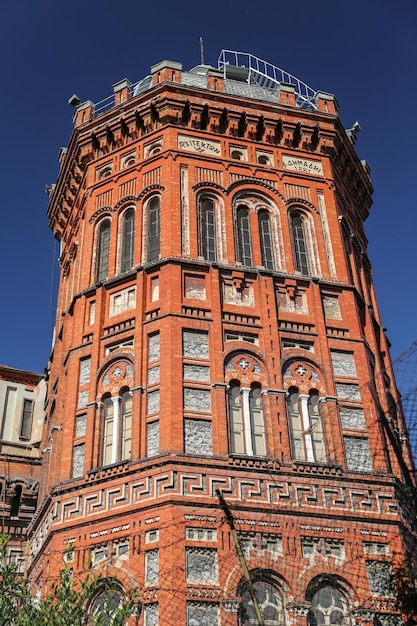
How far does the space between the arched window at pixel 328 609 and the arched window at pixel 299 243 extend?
912 cm

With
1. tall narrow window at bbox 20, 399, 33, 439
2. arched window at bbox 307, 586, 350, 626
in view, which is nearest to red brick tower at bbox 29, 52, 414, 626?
arched window at bbox 307, 586, 350, 626

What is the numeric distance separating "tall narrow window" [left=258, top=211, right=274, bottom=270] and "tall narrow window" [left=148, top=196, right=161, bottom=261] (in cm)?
299

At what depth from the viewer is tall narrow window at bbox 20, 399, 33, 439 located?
1027 inches

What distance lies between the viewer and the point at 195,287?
21250mm

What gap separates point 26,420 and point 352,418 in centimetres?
1178

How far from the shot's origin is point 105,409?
20.1 m

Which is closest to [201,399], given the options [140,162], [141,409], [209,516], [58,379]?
[141,409]

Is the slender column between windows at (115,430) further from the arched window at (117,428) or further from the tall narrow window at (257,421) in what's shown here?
the tall narrow window at (257,421)

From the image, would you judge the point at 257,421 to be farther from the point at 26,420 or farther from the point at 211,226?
the point at 26,420

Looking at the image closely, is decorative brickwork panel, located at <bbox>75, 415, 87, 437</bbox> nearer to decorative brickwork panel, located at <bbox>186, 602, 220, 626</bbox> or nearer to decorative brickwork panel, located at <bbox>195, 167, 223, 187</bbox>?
decorative brickwork panel, located at <bbox>186, 602, 220, 626</bbox>

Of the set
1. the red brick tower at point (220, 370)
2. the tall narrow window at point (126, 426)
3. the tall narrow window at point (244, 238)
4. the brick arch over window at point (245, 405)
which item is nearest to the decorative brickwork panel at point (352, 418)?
the red brick tower at point (220, 370)

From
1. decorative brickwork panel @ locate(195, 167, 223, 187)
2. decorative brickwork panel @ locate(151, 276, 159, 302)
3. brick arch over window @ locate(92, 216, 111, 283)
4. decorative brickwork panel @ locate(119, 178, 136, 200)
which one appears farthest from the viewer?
decorative brickwork panel @ locate(119, 178, 136, 200)

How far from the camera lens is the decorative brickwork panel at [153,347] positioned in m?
19.9

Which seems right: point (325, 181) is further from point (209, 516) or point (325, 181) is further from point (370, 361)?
point (209, 516)
